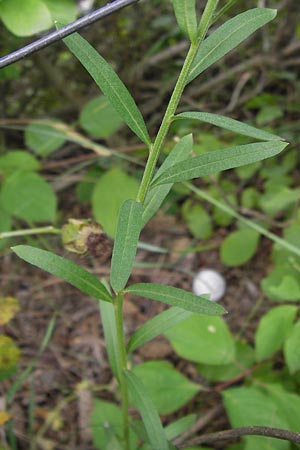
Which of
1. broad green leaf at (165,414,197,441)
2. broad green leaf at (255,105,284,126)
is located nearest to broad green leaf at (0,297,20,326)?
broad green leaf at (165,414,197,441)

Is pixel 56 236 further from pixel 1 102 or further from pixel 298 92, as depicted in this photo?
pixel 298 92

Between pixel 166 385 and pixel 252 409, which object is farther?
pixel 166 385

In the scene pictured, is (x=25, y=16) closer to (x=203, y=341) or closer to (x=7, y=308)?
(x=7, y=308)

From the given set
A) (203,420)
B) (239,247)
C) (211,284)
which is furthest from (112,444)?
(239,247)

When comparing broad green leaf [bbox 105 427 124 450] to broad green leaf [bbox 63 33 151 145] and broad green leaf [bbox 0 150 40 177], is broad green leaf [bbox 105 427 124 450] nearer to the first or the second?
broad green leaf [bbox 63 33 151 145]

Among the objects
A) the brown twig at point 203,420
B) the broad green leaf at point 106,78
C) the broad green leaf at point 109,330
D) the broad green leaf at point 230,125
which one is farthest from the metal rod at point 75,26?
the brown twig at point 203,420

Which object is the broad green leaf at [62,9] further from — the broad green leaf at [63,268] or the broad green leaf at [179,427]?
the broad green leaf at [179,427]

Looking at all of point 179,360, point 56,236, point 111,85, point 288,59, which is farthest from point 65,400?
point 288,59
